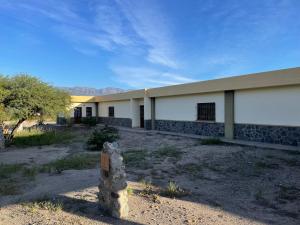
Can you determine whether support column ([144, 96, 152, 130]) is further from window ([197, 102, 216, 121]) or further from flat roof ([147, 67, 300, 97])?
window ([197, 102, 216, 121])

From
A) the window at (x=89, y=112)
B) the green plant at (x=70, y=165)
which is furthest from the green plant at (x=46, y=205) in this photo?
the window at (x=89, y=112)

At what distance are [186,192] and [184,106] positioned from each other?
14221mm

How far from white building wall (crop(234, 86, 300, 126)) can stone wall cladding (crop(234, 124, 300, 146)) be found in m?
0.23

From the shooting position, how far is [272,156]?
11.9 m

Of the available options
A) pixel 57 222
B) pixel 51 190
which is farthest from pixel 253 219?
pixel 51 190

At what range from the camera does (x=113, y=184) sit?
587 cm

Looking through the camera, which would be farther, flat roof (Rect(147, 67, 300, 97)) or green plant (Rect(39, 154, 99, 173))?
flat roof (Rect(147, 67, 300, 97))

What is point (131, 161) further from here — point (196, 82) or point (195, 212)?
point (196, 82)

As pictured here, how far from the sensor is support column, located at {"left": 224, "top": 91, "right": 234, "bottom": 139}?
17.2 metres

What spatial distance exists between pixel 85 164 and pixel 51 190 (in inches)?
139

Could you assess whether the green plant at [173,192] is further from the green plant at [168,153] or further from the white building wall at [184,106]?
the white building wall at [184,106]

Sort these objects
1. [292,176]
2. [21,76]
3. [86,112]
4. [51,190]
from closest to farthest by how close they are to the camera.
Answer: [51,190], [292,176], [21,76], [86,112]

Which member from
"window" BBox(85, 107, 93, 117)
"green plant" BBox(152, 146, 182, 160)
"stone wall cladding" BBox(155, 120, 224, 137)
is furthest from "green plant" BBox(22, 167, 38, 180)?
"window" BBox(85, 107, 93, 117)

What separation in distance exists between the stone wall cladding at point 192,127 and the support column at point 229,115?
458 millimetres
